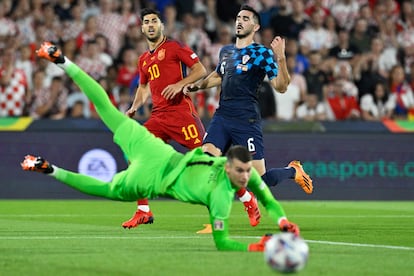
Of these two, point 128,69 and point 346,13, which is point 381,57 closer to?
point 346,13

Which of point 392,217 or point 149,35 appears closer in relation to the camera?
point 149,35

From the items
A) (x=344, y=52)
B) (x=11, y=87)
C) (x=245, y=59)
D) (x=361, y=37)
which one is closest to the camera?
(x=245, y=59)

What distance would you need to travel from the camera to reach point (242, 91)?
41.5ft

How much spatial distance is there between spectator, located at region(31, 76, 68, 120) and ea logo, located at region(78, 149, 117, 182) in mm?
1188

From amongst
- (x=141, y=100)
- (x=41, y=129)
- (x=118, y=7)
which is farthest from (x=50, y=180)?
(x=141, y=100)

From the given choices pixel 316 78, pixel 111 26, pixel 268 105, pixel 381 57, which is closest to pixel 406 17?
pixel 381 57

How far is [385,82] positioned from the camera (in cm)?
2216

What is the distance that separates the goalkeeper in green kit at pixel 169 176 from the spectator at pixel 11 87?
1039 centimetres

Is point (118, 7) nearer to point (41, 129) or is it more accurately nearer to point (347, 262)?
point (41, 129)

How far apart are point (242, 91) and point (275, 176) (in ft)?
3.77

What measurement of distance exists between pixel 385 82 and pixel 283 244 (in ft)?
49.5

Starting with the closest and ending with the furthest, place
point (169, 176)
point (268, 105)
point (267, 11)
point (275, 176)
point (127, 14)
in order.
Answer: point (169, 176), point (275, 176), point (268, 105), point (127, 14), point (267, 11)

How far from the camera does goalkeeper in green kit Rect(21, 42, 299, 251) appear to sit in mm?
9133

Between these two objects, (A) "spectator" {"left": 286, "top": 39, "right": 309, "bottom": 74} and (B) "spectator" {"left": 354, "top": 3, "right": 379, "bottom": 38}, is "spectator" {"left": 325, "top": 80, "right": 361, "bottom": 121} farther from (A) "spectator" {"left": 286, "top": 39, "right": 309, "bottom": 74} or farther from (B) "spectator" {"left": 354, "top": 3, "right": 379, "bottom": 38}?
(B) "spectator" {"left": 354, "top": 3, "right": 379, "bottom": 38}
